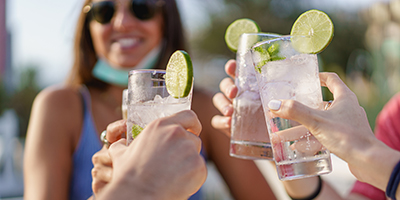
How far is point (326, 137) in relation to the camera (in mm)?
1198

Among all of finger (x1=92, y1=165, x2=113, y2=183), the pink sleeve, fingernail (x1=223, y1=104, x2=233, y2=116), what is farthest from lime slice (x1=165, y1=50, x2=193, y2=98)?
the pink sleeve

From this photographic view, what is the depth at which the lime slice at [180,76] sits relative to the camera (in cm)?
131

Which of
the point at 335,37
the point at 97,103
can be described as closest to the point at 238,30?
the point at 97,103

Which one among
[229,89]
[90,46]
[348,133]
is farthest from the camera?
[90,46]

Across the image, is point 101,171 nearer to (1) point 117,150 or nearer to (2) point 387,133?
(1) point 117,150

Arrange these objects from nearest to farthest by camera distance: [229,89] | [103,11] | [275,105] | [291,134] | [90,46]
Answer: [275,105] → [291,134] → [229,89] → [103,11] → [90,46]

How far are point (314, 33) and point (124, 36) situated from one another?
1.92 metres

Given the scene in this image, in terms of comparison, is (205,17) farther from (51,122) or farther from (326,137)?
(326,137)

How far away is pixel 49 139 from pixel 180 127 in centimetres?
174

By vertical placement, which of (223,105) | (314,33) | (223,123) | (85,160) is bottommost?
(85,160)

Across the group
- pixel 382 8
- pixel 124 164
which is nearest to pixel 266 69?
pixel 124 164

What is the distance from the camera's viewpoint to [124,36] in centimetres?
297

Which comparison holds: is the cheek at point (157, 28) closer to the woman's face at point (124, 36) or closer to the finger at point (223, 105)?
the woman's face at point (124, 36)

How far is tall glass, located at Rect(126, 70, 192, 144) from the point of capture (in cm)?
139
